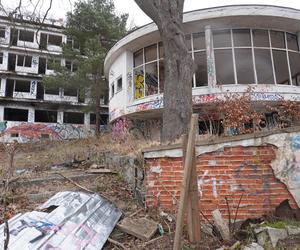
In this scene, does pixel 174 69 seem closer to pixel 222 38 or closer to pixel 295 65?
pixel 222 38

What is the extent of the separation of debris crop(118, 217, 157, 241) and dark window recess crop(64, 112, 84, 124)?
81.6ft

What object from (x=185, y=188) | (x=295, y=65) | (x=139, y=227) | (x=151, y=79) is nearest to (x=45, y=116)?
(x=151, y=79)

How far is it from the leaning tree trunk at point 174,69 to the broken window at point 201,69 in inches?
220

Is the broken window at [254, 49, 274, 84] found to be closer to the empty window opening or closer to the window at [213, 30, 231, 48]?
the window at [213, 30, 231, 48]

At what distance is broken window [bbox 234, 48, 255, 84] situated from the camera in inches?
468

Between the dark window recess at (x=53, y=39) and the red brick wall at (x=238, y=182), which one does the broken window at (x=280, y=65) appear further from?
the dark window recess at (x=53, y=39)

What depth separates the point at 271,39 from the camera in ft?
38.7

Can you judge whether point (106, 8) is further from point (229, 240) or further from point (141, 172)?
point (229, 240)

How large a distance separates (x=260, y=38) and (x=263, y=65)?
4.35 ft

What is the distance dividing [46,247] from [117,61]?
44.8ft

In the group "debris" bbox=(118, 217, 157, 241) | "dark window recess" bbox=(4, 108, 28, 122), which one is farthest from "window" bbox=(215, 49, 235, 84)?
"dark window recess" bbox=(4, 108, 28, 122)

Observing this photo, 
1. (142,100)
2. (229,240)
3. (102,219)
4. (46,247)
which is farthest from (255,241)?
(142,100)

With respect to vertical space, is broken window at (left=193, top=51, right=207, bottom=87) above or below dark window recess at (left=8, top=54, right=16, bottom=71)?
below

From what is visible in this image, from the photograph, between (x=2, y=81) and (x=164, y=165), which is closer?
(x=164, y=165)
